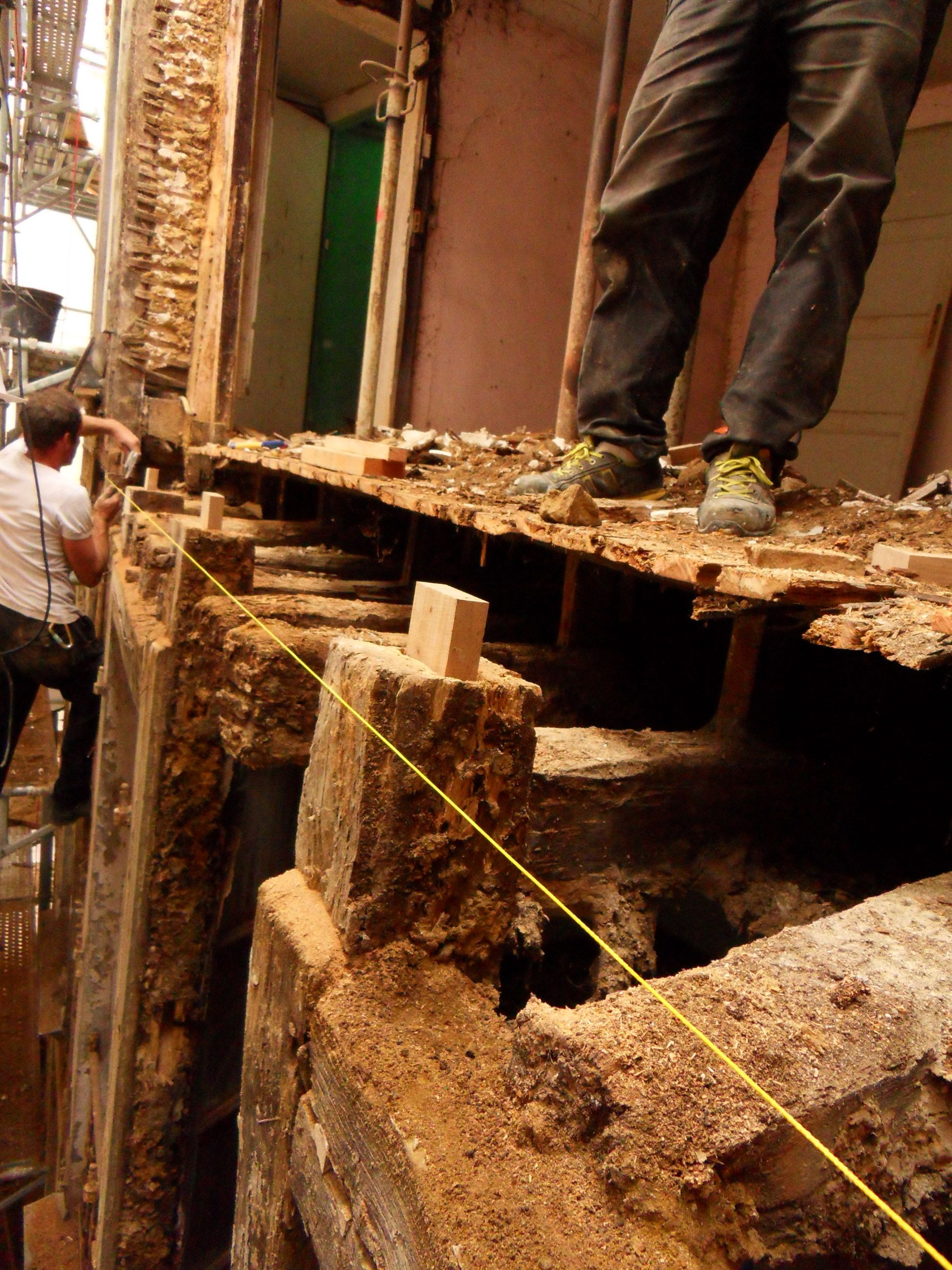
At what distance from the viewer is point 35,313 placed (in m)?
8.05

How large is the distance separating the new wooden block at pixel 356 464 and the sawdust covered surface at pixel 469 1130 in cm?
225

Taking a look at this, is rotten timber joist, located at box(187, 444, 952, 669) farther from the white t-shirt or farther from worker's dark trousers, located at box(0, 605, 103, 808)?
worker's dark trousers, located at box(0, 605, 103, 808)

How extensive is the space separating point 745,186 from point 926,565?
1.71 m

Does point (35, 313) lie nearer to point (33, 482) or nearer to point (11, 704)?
point (33, 482)

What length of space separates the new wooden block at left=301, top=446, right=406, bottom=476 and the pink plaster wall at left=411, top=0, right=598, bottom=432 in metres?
2.61

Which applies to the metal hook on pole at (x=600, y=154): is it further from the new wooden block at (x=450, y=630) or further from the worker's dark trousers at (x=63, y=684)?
the worker's dark trousers at (x=63, y=684)

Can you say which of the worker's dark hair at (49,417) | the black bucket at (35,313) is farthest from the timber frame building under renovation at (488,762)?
the black bucket at (35,313)

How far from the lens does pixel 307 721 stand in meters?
2.01

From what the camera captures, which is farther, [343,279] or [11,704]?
[343,279]

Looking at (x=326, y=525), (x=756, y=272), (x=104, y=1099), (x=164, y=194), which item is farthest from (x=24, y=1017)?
(x=756, y=272)

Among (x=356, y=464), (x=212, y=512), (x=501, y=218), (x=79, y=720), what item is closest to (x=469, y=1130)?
(x=212, y=512)

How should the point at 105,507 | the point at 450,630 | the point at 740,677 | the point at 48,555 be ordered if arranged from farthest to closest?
1. the point at 105,507
2. the point at 48,555
3. the point at 740,677
4. the point at 450,630

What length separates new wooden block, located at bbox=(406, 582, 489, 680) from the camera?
1.07 m

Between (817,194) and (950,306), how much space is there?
4161 millimetres
